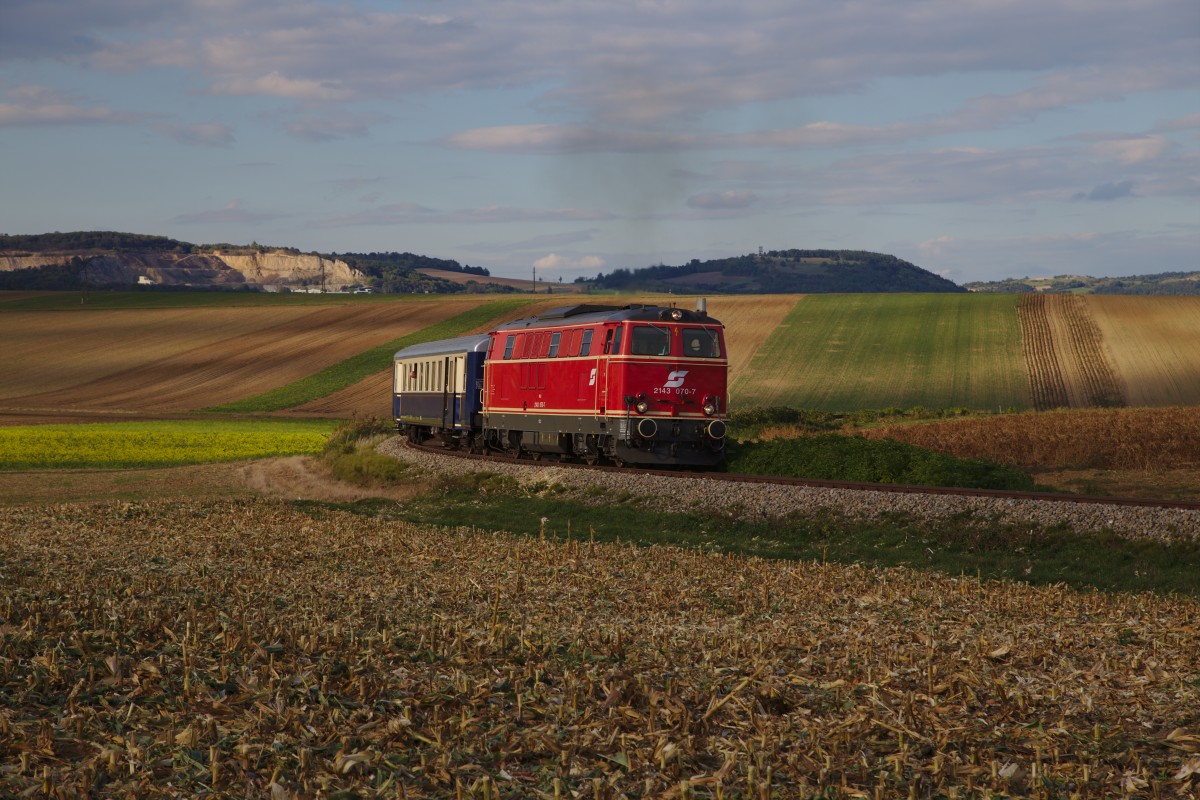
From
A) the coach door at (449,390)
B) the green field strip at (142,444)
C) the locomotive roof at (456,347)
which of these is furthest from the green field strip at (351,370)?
the coach door at (449,390)

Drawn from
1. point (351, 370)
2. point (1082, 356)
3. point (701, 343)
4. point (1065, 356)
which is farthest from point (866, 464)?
point (351, 370)

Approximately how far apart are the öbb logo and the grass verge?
398 cm

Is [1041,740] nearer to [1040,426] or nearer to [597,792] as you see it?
[597,792]

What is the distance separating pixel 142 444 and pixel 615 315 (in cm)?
2949

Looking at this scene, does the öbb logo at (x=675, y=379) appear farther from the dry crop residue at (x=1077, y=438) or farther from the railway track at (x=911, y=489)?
the dry crop residue at (x=1077, y=438)

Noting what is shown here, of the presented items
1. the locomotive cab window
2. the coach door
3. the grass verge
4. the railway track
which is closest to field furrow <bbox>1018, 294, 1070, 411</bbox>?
the coach door

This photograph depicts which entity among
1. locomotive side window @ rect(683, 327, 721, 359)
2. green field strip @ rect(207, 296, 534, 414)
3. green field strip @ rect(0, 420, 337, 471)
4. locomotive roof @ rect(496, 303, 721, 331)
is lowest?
green field strip @ rect(0, 420, 337, 471)

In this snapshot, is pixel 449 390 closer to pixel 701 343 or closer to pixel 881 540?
pixel 701 343

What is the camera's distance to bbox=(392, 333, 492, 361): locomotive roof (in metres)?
38.2

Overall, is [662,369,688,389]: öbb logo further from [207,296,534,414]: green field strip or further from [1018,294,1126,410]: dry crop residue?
[207,296,534,414]: green field strip

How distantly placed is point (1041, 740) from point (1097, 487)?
22.6m

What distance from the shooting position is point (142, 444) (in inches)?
1997

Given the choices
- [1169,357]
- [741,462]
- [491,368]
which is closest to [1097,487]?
[741,462]

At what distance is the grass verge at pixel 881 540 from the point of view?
17672 mm
